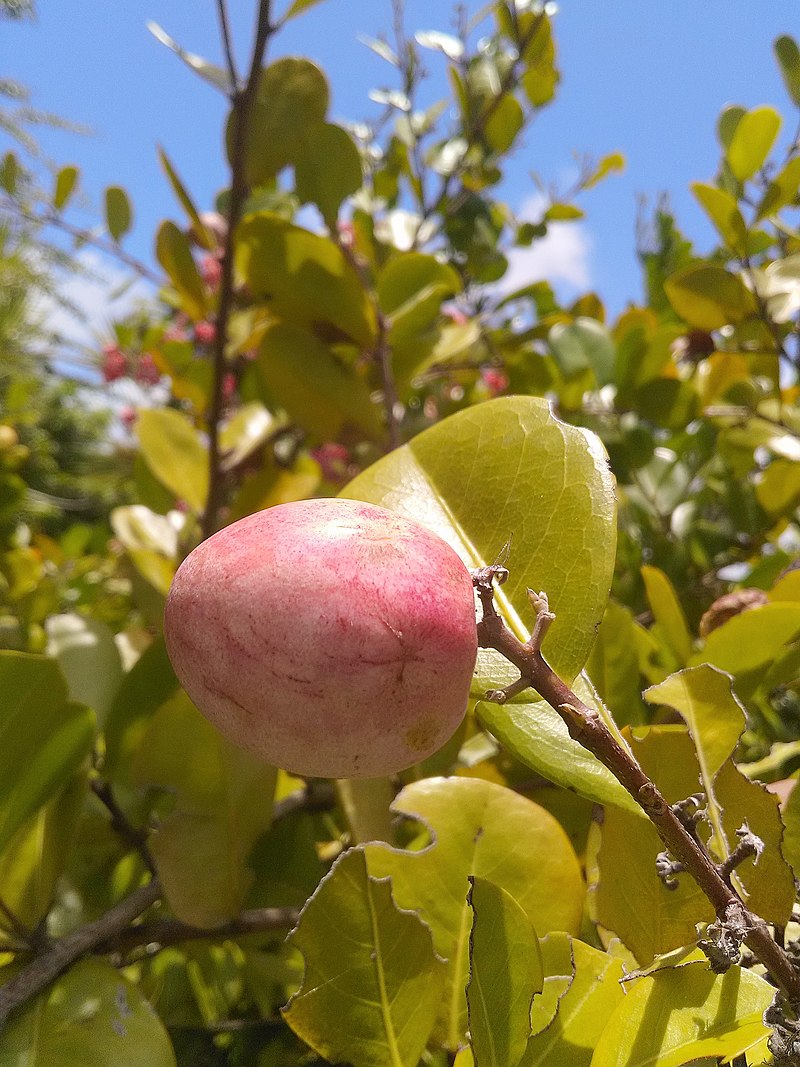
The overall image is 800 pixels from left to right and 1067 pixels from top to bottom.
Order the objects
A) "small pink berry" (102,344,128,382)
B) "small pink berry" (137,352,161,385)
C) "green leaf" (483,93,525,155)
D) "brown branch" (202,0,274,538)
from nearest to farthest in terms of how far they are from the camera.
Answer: "brown branch" (202,0,274,538), "green leaf" (483,93,525,155), "small pink berry" (137,352,161,385), "small pink berry" (102,344,128,382)

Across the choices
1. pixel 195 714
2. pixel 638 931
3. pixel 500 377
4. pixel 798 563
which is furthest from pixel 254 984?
pixel 500 377

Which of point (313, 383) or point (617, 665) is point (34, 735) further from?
point (313, 383)

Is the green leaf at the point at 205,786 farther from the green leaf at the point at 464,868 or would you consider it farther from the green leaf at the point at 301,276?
the green leaf at the point at 301,276

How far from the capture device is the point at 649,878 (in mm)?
449

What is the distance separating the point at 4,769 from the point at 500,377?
1.46 meters

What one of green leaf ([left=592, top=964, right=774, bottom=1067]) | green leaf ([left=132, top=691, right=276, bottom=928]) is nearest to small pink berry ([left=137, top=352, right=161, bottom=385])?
green leaf ([left=132, top=691, right=276, bottom=928])

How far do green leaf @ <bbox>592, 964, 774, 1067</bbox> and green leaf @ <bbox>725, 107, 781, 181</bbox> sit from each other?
3.05 ft

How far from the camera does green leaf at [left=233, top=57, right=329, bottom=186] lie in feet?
3.04

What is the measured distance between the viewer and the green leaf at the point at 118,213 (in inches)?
50.1

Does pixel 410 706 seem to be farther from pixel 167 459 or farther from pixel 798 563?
pixel 167 459

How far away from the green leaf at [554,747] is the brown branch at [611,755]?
49 mm

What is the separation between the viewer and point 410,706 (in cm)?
35

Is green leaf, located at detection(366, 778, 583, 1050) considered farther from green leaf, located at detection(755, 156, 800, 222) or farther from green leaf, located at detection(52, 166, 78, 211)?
green leaf, located at detection(52, 166, 78, 211)

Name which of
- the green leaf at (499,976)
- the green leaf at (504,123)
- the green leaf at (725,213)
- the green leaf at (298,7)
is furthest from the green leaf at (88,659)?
the green leaf at (504,123)
